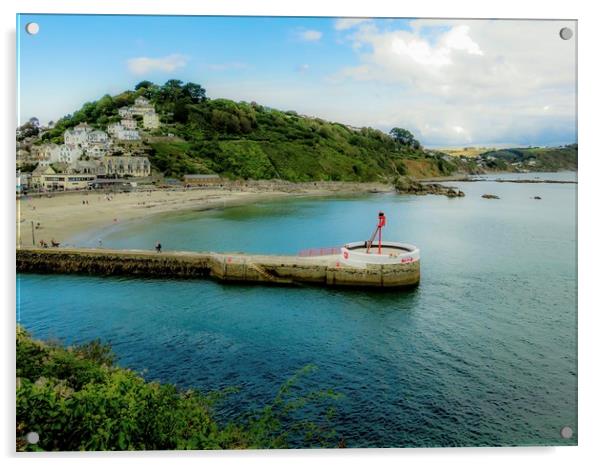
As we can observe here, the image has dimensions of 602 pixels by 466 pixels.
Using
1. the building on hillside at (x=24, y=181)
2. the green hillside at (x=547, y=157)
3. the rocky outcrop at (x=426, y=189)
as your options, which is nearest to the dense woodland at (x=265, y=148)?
the green hillside at (x=547, y=157)

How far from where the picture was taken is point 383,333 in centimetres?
1066

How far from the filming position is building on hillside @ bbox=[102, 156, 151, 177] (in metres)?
21.2

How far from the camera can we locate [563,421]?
7.52 meters

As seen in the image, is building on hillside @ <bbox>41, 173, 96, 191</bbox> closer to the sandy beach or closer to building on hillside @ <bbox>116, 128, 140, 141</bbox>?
the sandy beach

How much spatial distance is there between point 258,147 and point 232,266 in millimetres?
19431

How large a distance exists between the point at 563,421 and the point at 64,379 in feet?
25.5

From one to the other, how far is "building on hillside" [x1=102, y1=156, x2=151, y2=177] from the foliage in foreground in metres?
14.7

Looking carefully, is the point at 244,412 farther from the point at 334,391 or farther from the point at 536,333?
the point at 536,333

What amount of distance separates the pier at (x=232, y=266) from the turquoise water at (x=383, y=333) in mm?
450

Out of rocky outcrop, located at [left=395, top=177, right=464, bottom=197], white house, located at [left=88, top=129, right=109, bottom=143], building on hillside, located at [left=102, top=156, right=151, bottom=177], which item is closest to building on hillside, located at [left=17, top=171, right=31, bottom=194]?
white house, located at [left=88, top=129, right=109, bottom=143]

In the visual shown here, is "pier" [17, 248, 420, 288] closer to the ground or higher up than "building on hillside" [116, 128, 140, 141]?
closer to the ground

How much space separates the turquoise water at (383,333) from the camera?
7613mm

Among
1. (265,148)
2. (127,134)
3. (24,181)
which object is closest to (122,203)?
(127,134)

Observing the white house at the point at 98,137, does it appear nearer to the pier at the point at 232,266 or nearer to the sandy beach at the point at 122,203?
the sandy beach at the point at 122,203
